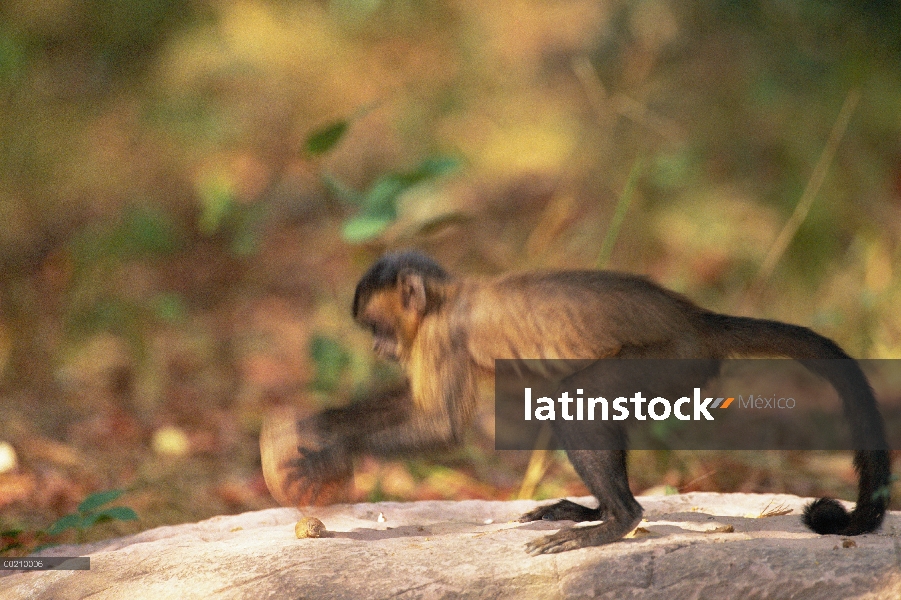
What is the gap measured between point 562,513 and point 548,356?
66cm

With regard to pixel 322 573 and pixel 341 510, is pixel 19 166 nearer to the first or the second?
pixel 341 510

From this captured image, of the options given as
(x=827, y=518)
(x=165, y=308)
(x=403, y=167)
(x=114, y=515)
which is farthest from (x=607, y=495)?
(x=403, y=167)

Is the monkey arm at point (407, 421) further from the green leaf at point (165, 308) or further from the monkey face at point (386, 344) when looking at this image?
the green leaf at point (165, 308)

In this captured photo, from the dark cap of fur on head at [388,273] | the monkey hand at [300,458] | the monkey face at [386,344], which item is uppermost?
the dark cap of fur on head at [388,273]

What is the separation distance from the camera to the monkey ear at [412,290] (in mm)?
3488

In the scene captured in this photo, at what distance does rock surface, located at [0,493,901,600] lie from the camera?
2.50m

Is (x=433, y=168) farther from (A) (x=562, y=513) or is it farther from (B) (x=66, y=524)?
(B) (x=66, y=524)

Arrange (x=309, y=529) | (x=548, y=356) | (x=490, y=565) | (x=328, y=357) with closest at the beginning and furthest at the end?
(x=490, y=565), (x=309, y=529), (x=548, y=356), (x=328, y=357)

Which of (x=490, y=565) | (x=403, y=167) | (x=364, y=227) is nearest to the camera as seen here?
(x=490, y=565)

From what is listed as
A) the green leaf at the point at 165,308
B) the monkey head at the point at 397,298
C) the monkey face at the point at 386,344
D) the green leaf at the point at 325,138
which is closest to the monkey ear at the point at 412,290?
the monkey head at the point at 397,298

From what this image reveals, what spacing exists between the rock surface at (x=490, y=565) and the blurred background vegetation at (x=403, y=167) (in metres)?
2.21

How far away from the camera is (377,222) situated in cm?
471

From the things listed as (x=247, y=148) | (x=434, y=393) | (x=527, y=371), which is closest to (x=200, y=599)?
(x=434, y=393)

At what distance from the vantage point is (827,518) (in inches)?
120
